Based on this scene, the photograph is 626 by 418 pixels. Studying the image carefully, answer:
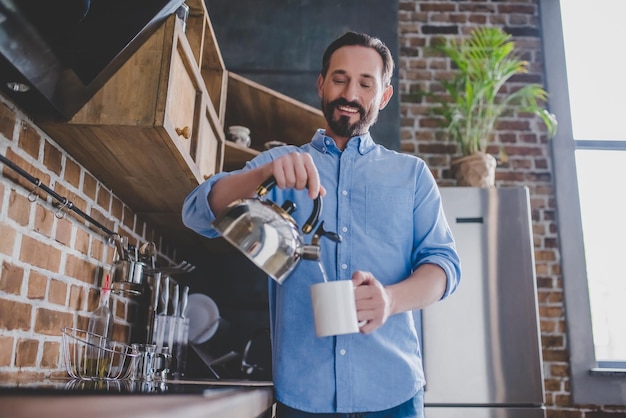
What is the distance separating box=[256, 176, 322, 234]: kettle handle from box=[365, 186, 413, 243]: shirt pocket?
39 centimetres

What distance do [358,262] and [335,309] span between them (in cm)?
33

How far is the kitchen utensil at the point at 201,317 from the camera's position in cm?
239

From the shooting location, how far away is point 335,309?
0.91m

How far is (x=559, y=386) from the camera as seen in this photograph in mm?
2877

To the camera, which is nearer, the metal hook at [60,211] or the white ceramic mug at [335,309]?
the white ceramic mug at [335,309]

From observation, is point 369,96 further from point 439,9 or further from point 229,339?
point 439,9

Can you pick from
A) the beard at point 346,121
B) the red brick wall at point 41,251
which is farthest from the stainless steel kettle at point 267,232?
the red brick wall at point 41,251

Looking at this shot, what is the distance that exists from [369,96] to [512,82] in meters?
2.32

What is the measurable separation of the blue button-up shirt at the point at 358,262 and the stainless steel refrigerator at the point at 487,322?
1.15 meters

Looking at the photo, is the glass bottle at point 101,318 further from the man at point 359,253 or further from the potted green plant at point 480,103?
the potted green plant at point 480,103

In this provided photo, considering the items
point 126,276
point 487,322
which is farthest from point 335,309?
point 487,322

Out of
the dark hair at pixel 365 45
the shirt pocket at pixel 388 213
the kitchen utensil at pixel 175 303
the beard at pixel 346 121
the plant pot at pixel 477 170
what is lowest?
the kitchen utensil at pixel 175 303

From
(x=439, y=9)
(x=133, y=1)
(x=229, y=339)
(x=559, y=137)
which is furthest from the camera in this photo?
(x=439, y=9)

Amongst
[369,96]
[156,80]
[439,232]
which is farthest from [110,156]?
[439,232]
